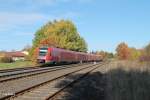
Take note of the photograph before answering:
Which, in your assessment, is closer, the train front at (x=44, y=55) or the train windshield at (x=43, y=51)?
the train front at (x=44, y=55)

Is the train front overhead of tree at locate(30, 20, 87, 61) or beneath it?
beneath

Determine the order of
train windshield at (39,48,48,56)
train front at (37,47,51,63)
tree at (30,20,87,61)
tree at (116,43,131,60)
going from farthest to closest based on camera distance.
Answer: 1. tree at (116,43,131,60)
2. tree at (30,20,87,61)
3. train windshield at (39,48,48,56)
4. train front at (37,47,51,63)

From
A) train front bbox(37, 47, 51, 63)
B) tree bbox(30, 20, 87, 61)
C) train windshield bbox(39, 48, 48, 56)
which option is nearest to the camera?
Result: train front bbox(37, 47, 51, 63)

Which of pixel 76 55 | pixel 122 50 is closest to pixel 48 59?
pixel 76 55

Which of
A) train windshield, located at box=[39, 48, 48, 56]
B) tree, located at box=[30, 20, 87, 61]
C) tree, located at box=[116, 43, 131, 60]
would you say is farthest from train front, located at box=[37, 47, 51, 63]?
tree, located at box=[116, 43, 131, 60]

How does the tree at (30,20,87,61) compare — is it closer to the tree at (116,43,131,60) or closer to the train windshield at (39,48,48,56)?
the tree at (116,43,131,60)

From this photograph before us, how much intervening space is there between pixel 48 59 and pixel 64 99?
33.2 meters

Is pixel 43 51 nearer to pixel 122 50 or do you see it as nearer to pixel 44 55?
pixel 44 55

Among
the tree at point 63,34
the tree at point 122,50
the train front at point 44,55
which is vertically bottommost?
the train front at point 44,55

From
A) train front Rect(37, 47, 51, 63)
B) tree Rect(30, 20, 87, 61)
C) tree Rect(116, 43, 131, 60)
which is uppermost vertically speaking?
tree Rect(30, 20, 87, 61)

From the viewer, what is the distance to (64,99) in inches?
554

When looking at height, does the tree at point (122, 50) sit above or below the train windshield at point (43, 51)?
above

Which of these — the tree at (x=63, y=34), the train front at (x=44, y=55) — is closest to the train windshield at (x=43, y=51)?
the train front at (x=44, y=55)

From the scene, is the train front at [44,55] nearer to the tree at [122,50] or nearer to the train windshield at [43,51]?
the train windshield at [43,51]
